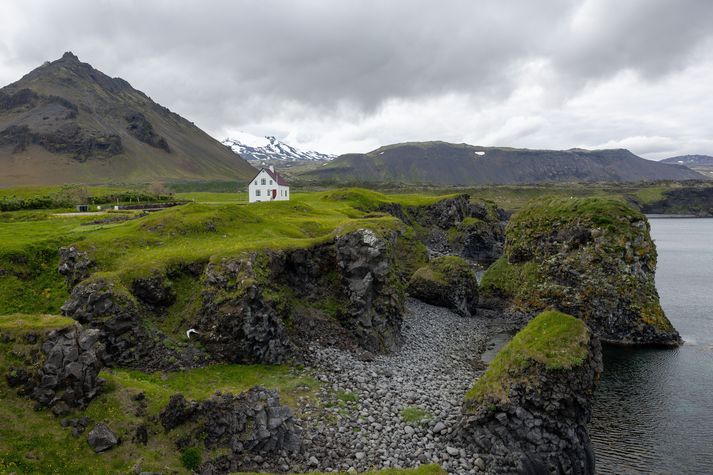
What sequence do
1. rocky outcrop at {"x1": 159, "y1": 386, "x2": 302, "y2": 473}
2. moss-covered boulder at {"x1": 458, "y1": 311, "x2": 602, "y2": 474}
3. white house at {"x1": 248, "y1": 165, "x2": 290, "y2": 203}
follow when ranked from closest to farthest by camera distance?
rocky outcrop at {"x1": 159, "y1": 386, "x2": 302, "y2": 473} → moss-covered boulder at {"x1": 458, "y1": 311, "x2": 602, "y2": 474} → white house at {"x1": 248, "y1": 165, "x2": 290, "y2": 203}

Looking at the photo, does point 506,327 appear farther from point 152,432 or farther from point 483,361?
point 152,432

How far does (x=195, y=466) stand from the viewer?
68.5 feet

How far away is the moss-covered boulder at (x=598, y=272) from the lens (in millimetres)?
48312

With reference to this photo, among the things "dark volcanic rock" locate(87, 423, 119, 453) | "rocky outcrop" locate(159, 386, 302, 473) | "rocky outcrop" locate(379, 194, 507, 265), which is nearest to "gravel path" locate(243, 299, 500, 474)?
"rocky outcrop" locate(159, 386, 302, 473)

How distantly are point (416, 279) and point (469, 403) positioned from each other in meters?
35.5

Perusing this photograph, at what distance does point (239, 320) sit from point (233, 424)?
10.4 metres

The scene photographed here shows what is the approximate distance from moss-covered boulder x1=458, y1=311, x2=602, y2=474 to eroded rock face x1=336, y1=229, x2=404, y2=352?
47.5 ft

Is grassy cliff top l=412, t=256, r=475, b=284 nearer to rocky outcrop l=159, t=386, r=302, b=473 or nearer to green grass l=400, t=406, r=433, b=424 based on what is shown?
green grass l=400, t=406, r=433, b=424

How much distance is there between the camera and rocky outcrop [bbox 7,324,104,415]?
66.1 ft

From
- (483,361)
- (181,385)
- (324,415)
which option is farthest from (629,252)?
(181,385)

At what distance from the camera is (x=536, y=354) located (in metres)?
26.0

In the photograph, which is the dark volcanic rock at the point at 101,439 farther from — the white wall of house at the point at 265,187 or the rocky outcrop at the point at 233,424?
the white wall of house at the point at 265,187

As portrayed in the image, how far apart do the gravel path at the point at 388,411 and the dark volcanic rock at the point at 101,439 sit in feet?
23.0

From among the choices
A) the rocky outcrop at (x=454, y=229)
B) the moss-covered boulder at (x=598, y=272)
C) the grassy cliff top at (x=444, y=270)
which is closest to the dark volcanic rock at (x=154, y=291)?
the grassy cliff top at (x=444, y=270)
